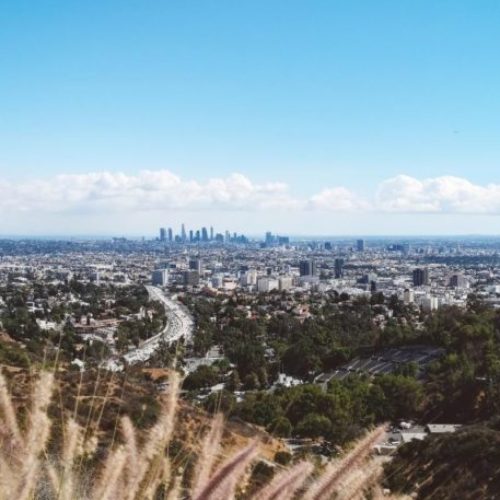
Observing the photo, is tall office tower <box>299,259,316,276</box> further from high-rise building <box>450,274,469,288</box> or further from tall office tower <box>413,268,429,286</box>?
high-rise building <box>450,274,469,288</box>

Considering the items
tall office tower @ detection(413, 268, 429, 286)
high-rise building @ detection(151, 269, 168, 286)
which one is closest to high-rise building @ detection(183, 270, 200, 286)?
high-rise building @ detection(151, 269, 168, 286)

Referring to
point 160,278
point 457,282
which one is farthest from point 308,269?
point 457,282

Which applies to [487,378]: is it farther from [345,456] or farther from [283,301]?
[283,301]

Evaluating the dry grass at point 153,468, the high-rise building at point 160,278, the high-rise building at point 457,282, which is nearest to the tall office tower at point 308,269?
the high-rise building at point 160,278

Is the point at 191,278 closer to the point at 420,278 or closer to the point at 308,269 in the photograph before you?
the point at 308,269

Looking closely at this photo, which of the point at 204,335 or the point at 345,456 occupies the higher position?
the point at 345,456

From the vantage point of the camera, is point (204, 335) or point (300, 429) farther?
point (204, 335)

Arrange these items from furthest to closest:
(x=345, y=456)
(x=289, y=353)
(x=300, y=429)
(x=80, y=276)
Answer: (x=80, y=276) < (x=289, y=353) < (x=300, y=429) < (x=345, y=456)

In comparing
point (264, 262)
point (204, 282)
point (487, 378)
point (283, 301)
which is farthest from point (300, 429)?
point (264, 262)
